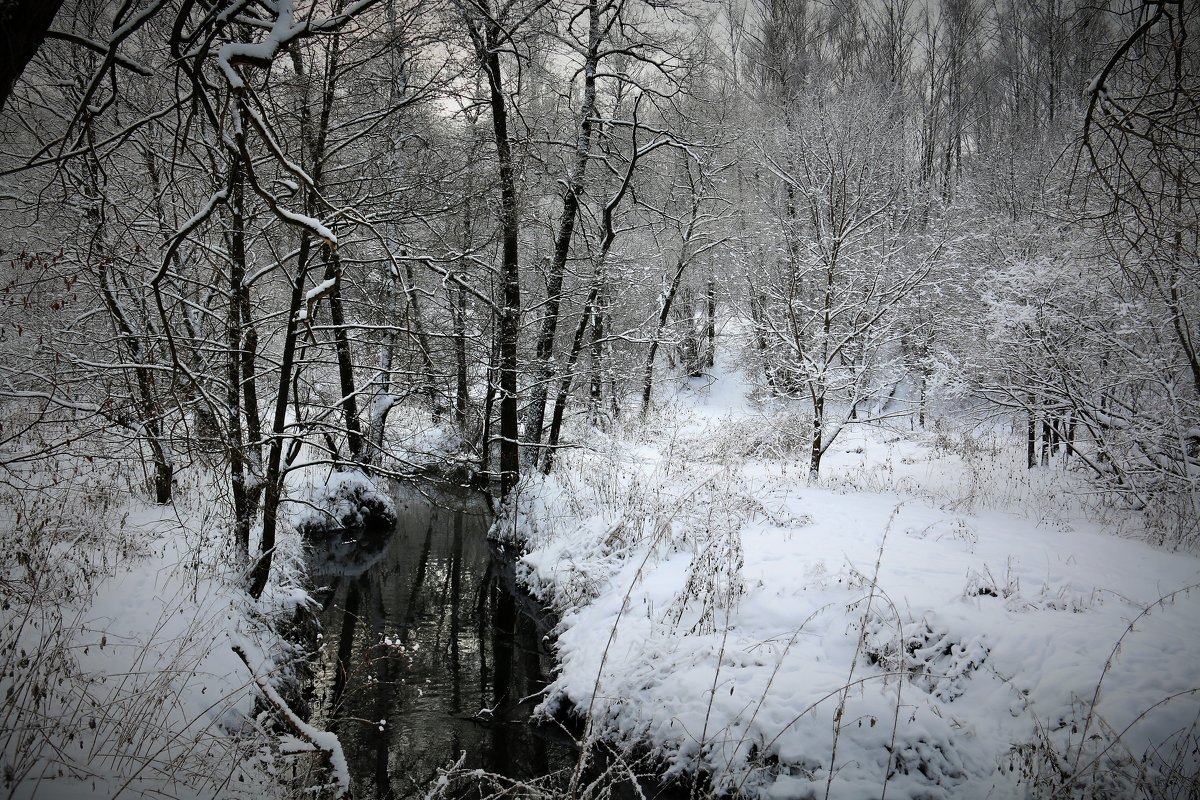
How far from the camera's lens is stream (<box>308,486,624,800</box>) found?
5.03 metres

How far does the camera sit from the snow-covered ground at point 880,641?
393cm

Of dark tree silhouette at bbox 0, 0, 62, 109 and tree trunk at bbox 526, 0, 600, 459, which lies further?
tree trunk at bbox 526, 0, 600, 459

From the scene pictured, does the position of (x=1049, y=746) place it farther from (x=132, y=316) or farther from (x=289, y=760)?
Result: (x=132, y=316)

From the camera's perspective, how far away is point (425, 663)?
6461 millimetres

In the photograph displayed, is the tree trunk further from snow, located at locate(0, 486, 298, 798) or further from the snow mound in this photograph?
snow, located at locate(0, 486, 298, 798)

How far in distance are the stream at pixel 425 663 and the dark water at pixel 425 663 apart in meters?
0.01

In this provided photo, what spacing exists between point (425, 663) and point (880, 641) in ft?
15.2

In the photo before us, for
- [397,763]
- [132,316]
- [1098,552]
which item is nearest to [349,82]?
[132,316]

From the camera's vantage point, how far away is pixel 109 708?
350 centimetres

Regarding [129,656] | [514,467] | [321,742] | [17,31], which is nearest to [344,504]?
[514,467]

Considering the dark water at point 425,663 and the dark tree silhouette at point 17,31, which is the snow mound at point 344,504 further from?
the dark tree silhouette at point 17,31

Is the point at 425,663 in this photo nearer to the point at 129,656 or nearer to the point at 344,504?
the point at 129,656

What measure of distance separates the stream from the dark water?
0.01 metres

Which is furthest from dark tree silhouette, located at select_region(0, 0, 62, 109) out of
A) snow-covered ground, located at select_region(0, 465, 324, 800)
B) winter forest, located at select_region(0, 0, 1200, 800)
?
snow-covered ground, located at select_region(0, 465, 324, 800)
